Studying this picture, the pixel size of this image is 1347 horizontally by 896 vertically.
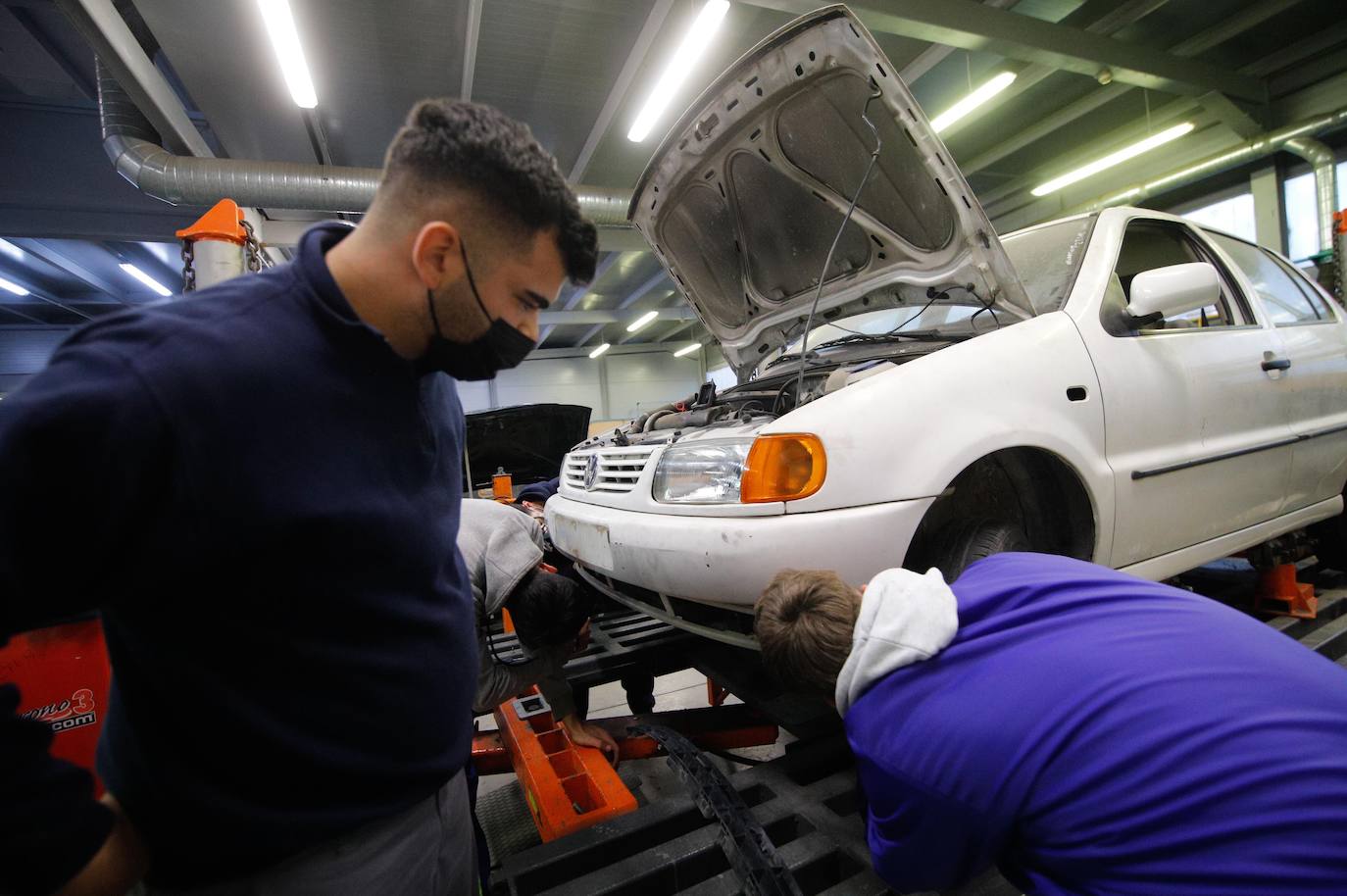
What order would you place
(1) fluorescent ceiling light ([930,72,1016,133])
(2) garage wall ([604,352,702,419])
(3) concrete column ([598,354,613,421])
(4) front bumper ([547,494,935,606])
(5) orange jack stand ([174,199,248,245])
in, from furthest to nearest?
(2) garage wall ([604,352,702,419]) → (3) concrete column ([598,354,613,421]) → (1) fluorescent ceiling light ([930,72,1016,133]) → (5) orange jack stand ([174,199,248,245]) → (4) front bumper ([547,494,935,606])

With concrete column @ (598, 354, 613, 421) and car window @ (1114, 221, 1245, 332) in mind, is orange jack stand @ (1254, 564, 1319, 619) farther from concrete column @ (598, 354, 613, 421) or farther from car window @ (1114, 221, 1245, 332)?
concrete column @ (598, 354, 613, 421)

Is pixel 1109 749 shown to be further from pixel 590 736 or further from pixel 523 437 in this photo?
pixel 523 437

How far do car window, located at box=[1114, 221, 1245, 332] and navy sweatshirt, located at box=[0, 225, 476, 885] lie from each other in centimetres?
260

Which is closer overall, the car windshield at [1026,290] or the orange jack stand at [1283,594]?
the car windshield at [1026,290]

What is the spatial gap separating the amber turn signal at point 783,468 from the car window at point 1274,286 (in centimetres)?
241

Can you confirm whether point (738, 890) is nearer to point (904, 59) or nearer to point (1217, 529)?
point (1217, 529)

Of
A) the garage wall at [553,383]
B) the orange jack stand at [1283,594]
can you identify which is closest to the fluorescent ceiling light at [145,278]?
the garage wall at [553,383]

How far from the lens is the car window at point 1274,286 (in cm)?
263

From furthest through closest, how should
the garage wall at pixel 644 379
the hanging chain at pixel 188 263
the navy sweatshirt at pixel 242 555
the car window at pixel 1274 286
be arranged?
the garage wall at pixel 644 379 < the hanging chain at pixel 188 263 < the car window at pixel 1274 286 < the navy sweatshirt at pixel 242 555

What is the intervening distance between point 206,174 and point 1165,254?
7.57 metres

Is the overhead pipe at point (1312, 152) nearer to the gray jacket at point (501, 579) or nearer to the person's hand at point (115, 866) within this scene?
the gray jacket at point (501, 579)

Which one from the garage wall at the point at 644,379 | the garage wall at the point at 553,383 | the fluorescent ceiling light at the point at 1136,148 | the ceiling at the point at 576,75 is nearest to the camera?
the ceiling at the point at 576,75

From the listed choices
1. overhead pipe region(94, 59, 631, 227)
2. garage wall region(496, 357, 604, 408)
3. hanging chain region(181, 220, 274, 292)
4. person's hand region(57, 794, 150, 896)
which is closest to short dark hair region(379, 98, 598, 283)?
person's hand region(57, 794, 150, 896)

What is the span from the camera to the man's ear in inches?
29.9
